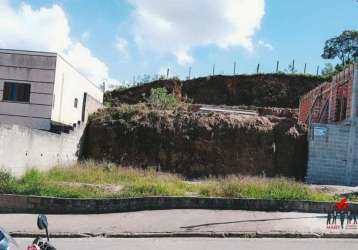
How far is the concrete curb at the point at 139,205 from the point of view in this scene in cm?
1560

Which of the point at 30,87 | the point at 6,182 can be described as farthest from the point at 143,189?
the point at 30,87

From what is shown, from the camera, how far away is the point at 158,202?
15.8m

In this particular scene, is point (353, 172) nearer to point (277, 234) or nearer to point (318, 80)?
point (277, 234)

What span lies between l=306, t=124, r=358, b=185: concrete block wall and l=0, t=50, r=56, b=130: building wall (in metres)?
13.1

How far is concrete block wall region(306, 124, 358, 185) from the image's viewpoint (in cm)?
2445

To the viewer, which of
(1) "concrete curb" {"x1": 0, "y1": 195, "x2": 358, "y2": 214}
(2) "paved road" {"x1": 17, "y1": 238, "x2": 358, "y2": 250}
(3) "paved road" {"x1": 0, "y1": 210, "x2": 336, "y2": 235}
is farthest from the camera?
(1) "concrete curb" {"x1": 0, "y1": 195, "x2": 358, "y2": 214}

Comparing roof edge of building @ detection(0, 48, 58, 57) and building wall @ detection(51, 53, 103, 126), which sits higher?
roof edge of building @ detection(0, 48, 58, 57)

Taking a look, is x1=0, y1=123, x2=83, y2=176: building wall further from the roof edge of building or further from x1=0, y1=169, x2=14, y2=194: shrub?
the roof edge of building

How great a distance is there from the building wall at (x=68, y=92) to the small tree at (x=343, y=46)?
4057 centimetres

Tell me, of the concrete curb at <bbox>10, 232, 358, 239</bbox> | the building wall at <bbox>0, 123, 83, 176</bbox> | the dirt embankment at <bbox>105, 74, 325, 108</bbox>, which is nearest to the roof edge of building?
the building wall at <bbox>0, 123, 83, 176</bbox>

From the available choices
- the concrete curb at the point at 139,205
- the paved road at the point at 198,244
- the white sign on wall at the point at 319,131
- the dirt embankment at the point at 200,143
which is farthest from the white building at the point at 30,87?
the white sign on wall at the point at 319,131

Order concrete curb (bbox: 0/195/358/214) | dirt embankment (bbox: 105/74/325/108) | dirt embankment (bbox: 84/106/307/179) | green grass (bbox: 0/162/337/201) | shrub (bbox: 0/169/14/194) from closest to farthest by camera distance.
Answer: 1. concrete curb (bbox: 0/195/358/214)
2. shrub (bbox: 0/169/14/194)
3. green grass (bbox: 0/162/337/201)
4. dirt embankment (bbox: 84/106/307/179)
5. dirt embankment (bbox: 105/74/325/108)

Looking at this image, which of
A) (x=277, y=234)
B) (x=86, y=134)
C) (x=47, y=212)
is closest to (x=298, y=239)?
(x=277, y=234)

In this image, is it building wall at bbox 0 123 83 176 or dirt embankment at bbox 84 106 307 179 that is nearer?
building wall at bbox 0 123 83 176
